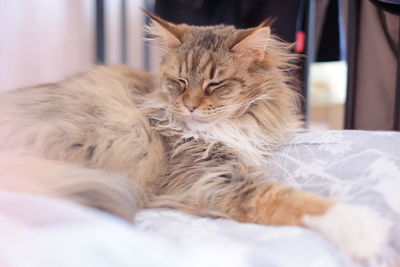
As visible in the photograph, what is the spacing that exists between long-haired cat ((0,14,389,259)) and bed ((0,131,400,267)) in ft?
0.24

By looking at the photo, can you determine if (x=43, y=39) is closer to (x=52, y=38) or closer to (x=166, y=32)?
(x=52, y=38)

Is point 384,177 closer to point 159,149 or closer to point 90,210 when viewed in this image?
point 159,149

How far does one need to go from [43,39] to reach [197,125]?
1666mm

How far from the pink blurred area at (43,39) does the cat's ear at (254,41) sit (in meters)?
1.29

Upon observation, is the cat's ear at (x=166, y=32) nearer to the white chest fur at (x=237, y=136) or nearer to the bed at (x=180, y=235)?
the white chest fur at (x=237, y=136)

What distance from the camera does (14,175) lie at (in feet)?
3.05

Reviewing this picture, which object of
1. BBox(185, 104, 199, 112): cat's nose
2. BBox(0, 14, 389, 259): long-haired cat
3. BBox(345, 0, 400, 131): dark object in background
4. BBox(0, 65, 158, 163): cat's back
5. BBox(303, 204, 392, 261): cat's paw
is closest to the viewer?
BBox(303, 204, 392, 261): cat's paw

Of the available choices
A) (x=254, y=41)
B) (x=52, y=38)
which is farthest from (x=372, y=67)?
(x=52, y=38)

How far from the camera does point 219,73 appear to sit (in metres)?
1.27

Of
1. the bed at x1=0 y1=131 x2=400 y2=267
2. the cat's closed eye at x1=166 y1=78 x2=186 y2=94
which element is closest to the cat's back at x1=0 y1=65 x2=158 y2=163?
the cat's closed eye at x1=166 y1=78 x2=186 y2=94

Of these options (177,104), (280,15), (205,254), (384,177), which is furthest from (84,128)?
(280,15)

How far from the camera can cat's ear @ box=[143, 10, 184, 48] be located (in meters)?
1.36

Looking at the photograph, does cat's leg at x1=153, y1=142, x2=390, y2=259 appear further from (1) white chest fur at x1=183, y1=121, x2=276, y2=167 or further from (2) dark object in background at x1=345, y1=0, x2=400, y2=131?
(2) dark object in background at x1=345, y1=0, x2=400, y2=131

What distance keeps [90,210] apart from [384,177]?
759 millimetres
